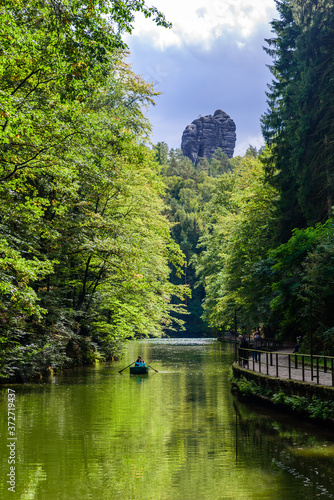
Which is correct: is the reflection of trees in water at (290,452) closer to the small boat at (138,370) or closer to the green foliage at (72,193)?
the green foliage at (72,193)

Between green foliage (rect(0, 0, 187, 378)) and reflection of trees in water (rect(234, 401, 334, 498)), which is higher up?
green foliage (rect(0, 0, 187, 378))

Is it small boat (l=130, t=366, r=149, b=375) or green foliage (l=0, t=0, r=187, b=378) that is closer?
green foliage (l=0, t=0, r=187, b=378)

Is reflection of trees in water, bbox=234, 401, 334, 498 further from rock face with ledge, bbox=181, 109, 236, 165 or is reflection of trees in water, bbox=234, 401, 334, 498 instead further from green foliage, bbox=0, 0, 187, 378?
rock face with ledge, bbox=181, 109, 236, 165

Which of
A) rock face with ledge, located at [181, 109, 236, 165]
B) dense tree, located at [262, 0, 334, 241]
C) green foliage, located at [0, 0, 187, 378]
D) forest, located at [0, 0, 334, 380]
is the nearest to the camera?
green foliage, located at [0, 0, 187, 378]

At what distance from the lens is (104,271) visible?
Answer: 107 ft

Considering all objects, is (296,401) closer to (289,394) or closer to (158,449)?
(289,394)

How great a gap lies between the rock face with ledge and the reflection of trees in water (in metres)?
159

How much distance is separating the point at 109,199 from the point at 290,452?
21811 mm

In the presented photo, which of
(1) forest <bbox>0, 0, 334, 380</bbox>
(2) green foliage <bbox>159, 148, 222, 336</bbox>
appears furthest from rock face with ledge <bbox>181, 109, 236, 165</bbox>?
(1) forest <bbox>0, 0, 334, 380</bbox>

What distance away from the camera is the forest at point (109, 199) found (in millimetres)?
15180

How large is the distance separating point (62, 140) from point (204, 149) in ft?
512

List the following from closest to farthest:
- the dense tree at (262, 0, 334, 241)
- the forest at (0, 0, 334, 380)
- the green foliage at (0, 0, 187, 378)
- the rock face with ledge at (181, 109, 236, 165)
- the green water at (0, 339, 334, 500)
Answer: the green water at (0, 339, 334, 500)
the green foliage at (0, 0, 187, 378)
the forest at (0, 0, 334, 380)
the dense tree at (262, 0, 334, 241)
the rock face with ledge at (181, 109, 236, 165)

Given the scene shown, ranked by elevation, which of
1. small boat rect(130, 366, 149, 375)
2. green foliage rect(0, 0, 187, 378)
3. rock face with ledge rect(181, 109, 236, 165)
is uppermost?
rock face with ledge rect(181, 109, 236, 165)

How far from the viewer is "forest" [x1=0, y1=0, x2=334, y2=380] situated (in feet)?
49.8
